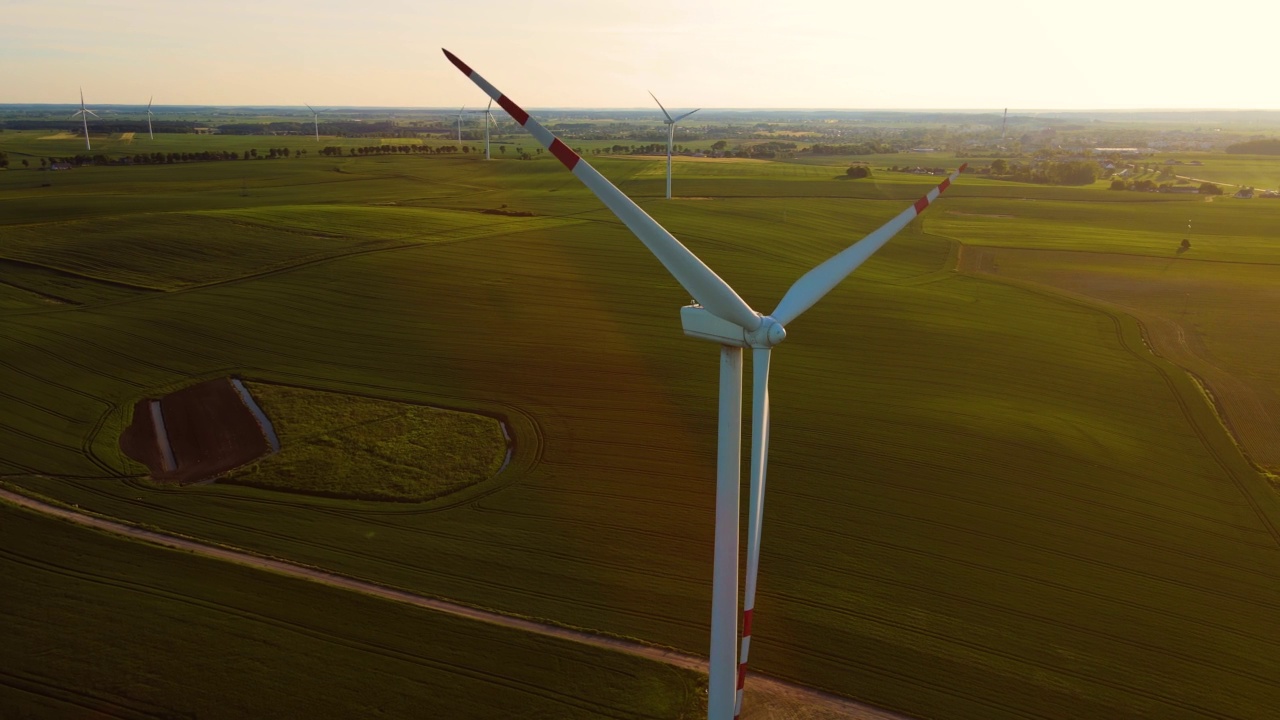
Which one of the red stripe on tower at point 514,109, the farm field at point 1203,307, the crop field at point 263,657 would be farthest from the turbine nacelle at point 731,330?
the farm field at point 1203,307

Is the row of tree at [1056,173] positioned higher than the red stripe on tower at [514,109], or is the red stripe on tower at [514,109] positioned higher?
the row of tree at [1056,173]

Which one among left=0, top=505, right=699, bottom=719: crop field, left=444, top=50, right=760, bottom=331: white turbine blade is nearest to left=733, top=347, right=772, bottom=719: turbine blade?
left=444, top=50, right=760, bottom=331: white turbine blade

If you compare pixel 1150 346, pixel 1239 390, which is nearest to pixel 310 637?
pixel 1239 390

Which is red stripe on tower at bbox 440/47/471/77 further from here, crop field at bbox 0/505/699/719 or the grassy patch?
the grassy patch

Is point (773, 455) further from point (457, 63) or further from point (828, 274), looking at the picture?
→ point (457, 63)

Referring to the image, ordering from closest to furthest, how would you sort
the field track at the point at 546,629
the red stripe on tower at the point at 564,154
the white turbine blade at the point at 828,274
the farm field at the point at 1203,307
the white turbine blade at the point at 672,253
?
the red stripe on tower at the point at 564,154 < the white turbine blade at the point at 672,253 < the white turbine blade at the point at 828,274 < the field track at the point at 546,629 < the farm field at the point at 1203,307

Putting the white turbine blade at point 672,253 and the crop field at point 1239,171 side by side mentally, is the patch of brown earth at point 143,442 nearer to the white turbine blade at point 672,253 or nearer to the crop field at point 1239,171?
the white turbine blade at point 672,253

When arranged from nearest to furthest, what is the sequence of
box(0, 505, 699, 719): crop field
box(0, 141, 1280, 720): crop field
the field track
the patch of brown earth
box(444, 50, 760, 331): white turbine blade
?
1. box(444, 50, 760, 331): white turbine blade
2. box(0, 505, 699, 719): crop field
3. the field track
4. box(0, 141, 1280, 720): crop field
5. the patch of brown earth
